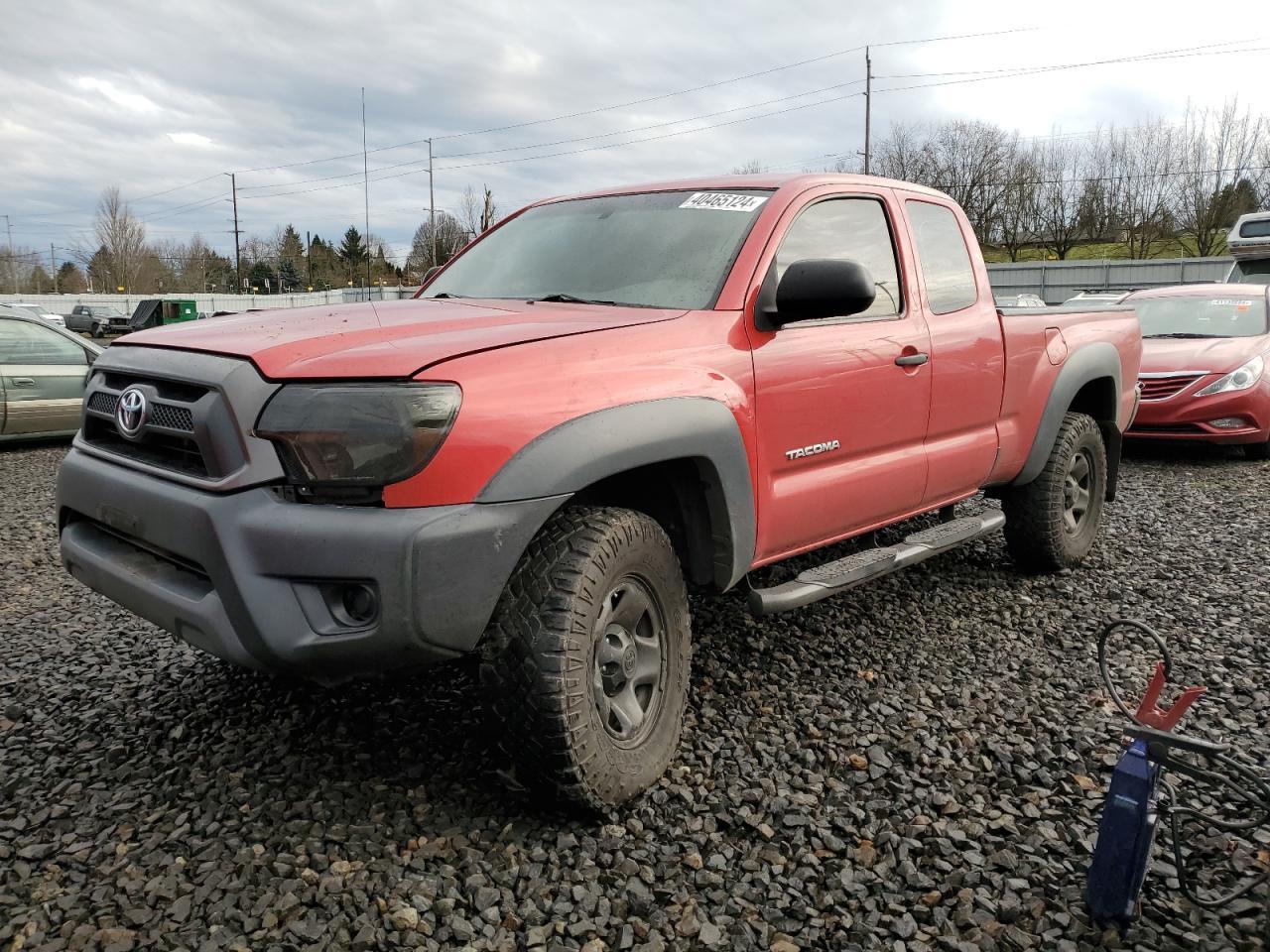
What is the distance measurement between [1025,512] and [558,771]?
3200 millimetres

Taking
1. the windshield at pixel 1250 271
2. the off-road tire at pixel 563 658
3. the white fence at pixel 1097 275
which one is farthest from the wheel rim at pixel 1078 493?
the white fence at pixel 1097 275

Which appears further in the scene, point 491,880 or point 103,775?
point 103,775

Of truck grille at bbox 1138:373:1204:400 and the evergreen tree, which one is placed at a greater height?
the evergreen tree

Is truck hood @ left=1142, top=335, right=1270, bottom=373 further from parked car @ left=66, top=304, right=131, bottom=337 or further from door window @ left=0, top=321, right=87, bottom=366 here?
parked car @ left=66, top=304, right=131, bottom=337

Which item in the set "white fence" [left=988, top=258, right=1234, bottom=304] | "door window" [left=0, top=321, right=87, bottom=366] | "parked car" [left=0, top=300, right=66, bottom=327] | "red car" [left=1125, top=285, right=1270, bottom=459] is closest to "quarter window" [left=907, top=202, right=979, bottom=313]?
"red car" [left=1125, top=285, right=1270, bottom=459]

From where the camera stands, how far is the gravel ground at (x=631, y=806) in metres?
2.23

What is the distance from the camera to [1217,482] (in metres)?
7.57

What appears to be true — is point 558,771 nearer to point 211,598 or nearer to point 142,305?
point 211,598

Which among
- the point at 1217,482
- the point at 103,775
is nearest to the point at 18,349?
the point at 103,775

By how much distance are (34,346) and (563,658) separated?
352 inches

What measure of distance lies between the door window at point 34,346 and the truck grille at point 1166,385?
33.0 ft

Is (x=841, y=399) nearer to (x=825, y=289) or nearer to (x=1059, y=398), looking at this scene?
(x=825, y=289)

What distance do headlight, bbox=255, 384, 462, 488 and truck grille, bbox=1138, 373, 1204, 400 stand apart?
7.89 meters

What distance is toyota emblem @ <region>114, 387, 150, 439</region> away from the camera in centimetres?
260
